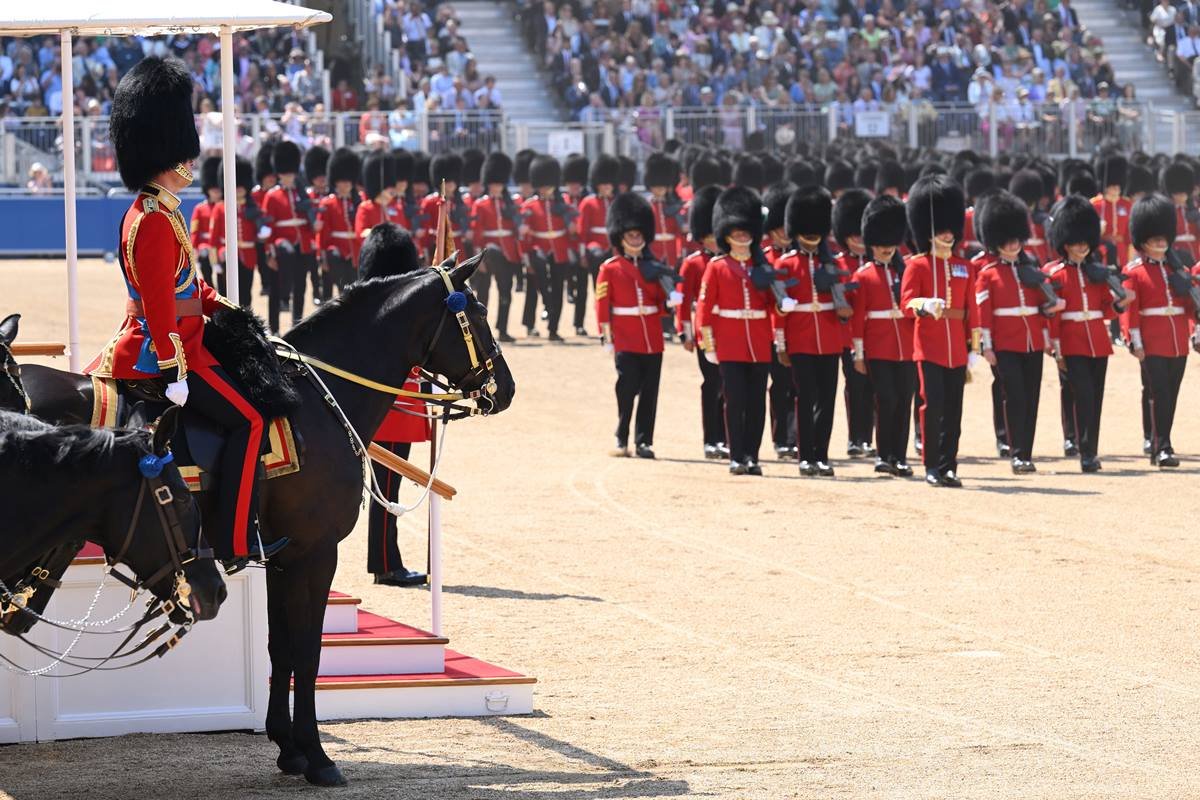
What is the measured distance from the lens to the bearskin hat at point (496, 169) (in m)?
21.0

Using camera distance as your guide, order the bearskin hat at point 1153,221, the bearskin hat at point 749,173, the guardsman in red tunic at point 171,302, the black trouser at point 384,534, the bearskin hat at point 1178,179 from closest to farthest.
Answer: the guardsman in red tunic at point 171,302 < the black trouser at point 384,534 < the bearskin hat at point 1153,221 < the bearskin hat at point 1178,179 < the bearskin hat at point 749,173

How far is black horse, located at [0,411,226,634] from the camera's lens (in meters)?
5.10

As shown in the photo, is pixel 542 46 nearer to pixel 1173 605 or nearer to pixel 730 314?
pixel 730 314

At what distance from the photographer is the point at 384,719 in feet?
22.0

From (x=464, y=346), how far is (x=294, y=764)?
130 cm

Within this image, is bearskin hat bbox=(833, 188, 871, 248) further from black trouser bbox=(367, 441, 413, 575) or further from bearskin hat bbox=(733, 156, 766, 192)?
bearskin hat bbox=(733, 156, 766, 192)

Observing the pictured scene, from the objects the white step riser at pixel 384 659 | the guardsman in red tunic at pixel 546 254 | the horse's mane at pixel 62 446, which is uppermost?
the horse's mane at pixel 62 446

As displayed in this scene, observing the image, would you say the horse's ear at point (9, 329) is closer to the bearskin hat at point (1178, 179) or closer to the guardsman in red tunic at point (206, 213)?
the guardsman in red tunic at point (206, 213)

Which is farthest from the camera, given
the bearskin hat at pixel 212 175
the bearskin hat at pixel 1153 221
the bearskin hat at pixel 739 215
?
the bearskin hat at pixel 212 175

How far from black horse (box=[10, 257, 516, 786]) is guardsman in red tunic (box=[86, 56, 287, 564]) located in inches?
4.9

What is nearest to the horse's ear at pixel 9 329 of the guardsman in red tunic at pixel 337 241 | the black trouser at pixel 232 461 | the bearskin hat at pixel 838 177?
the black trouser at pixel 232 461

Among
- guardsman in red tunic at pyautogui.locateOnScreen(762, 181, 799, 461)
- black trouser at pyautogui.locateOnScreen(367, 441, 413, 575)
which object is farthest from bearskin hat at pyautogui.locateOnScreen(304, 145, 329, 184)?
black trouser at pyautogui.locateOnScreen(367, 441, 413, 575)

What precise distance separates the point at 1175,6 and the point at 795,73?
658 centimetres

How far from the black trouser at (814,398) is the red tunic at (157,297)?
22.4 ft
